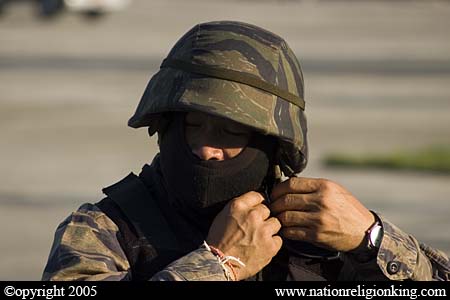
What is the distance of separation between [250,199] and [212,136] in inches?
7.6

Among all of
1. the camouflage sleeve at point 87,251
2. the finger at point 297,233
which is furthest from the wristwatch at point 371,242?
the camouflage sleeve at point 87,251

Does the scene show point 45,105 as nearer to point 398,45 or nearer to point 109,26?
point 398,45

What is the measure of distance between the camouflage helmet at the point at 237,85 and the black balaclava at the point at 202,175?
0.06 metres

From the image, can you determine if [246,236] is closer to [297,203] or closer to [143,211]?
[297,203]

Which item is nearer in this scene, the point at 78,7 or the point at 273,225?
the point at 273,225

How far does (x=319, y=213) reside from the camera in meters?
2.76

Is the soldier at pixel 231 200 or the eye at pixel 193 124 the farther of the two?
the eye at pixel 193 124

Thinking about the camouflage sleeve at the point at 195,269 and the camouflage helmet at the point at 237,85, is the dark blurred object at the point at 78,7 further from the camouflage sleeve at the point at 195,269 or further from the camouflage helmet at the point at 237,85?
the camouflage sleeve at the point at 195,269

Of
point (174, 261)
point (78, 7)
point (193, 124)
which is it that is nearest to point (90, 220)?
point (174, 261)

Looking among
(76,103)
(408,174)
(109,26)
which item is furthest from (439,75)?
(109,26)

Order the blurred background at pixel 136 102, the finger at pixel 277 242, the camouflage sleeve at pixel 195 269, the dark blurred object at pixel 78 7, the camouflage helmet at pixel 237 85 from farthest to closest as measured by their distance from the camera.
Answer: the dark blurred object at pixel 78 7, the blurred background at pixel 136 102, the camouflage helmet at pixel 237 85, the finger at pixel 277 242, the camouflage sleeve at pixel 195 269

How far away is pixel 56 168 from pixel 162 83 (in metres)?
9.24

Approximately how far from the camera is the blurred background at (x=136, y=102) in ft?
34.0

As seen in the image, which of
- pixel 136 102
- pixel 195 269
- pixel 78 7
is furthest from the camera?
pixel 78 7
